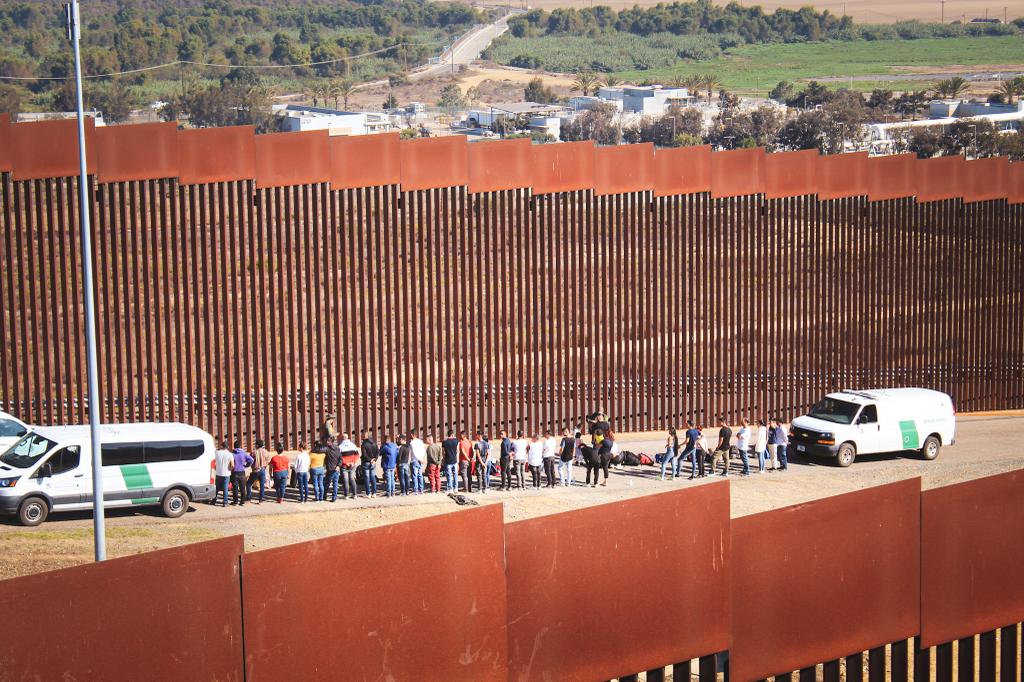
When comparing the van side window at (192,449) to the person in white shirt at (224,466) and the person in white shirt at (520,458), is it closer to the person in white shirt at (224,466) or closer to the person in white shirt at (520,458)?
the person in white shirt at (224,466)

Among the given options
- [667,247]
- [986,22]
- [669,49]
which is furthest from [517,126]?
[986,22]

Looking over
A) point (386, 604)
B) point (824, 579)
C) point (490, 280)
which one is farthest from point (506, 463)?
point (386, 604)

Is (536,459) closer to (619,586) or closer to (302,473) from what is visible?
(302,473)

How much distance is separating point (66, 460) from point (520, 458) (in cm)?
701

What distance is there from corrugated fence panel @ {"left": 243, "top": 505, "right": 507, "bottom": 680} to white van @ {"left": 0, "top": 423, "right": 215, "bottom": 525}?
463 inches

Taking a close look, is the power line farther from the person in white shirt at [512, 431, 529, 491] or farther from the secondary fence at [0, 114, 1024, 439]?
the person in white shirt at [512, 431, 529, 491]

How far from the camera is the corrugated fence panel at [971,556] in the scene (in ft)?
31.9

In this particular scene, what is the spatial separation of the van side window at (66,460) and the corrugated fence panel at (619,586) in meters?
12.0

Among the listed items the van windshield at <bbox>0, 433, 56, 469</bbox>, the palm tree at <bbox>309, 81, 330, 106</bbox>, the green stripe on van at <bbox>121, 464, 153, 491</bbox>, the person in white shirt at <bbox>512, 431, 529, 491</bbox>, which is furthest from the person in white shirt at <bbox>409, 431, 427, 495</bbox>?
the palm tree at <bbox>309, 81, 330, 106</bbox>

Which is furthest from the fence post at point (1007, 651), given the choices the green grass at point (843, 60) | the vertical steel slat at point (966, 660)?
the green grass at point (843, 60)

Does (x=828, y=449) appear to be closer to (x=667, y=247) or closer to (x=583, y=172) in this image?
(x=667, y=247)

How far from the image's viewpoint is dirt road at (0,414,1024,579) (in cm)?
1803

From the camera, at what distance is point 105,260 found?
22.2 m

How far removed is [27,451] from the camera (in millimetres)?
18953
